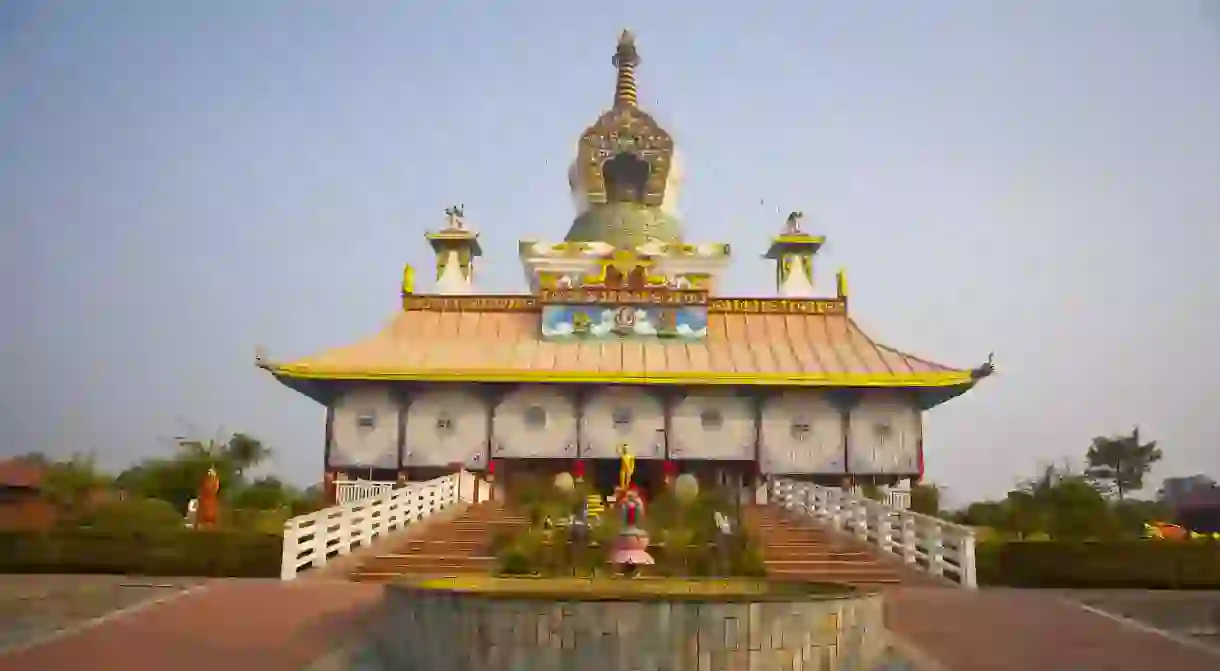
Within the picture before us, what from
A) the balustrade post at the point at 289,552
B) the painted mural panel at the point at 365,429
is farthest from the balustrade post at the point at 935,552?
the painted mural panel at the point at 365,429

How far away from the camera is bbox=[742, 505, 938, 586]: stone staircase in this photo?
1644 cm

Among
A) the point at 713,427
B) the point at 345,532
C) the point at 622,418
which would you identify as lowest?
the point at 345,532

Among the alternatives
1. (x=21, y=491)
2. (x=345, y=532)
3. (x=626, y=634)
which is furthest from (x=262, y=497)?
(x=626, y=634)

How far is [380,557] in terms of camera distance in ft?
56.2

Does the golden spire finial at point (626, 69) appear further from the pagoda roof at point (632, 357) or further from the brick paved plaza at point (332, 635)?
the brick paved plaza at point (332, 635)

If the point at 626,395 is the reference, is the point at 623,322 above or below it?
above

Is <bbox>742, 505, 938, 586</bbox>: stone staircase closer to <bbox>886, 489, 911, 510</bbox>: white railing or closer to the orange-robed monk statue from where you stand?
<bbox>886, 489, 911, 510</bbox>: white railing

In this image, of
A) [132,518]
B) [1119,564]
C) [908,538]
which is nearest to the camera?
[1119,564]

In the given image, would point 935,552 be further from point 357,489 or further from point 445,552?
point 357,489

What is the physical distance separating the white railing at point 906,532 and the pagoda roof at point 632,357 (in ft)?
22.2

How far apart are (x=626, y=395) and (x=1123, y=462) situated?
3805cm

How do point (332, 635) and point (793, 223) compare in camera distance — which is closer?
point (332, 635)

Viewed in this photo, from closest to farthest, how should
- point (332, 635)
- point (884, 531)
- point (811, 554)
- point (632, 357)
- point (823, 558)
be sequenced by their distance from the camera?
point (332, 635), point (823, 558), point (811, 554), point (884, 531), point (632, 357)

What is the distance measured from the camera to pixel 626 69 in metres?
42.9
